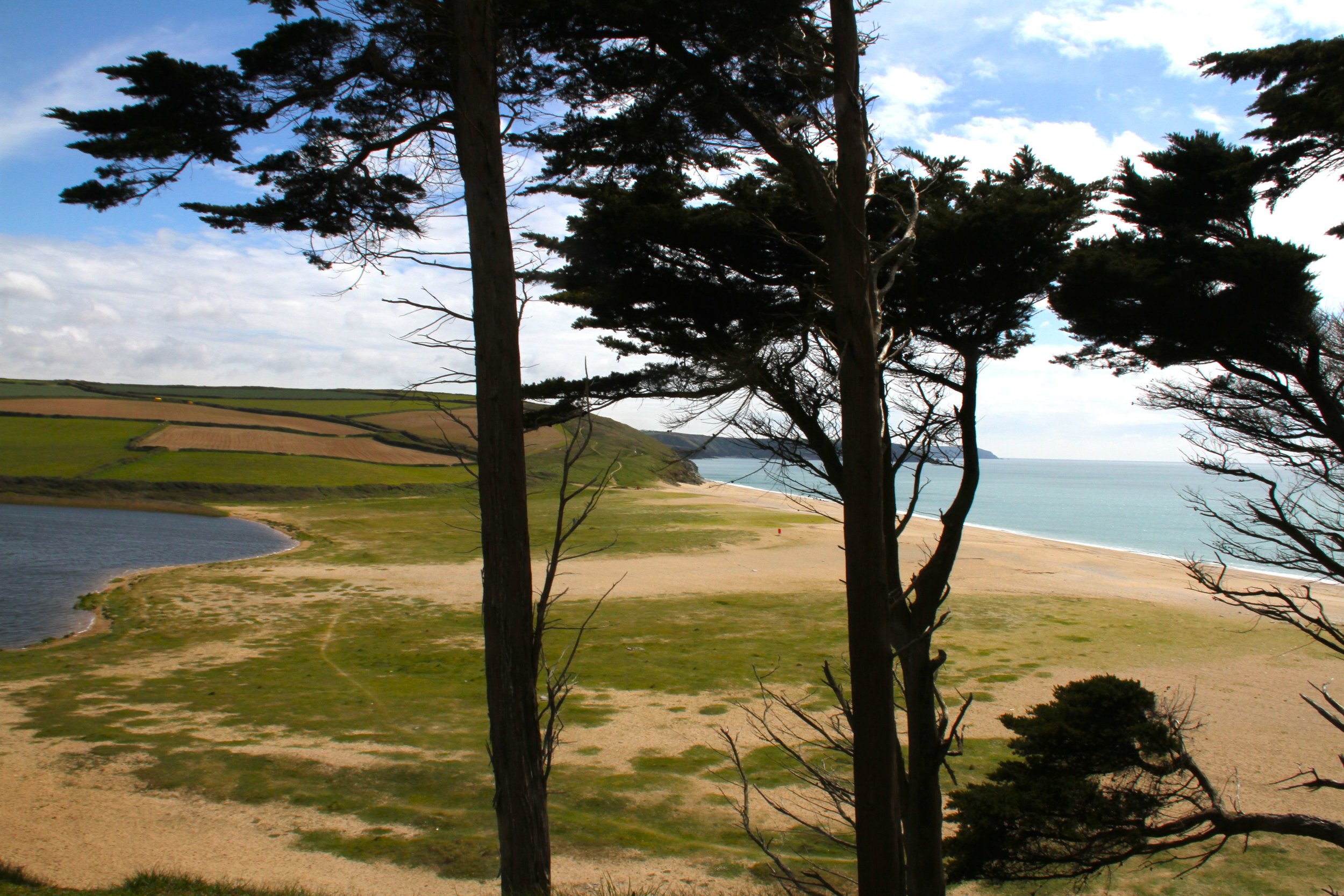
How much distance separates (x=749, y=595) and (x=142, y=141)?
740 inches

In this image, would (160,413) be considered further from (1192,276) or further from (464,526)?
(1192,276)

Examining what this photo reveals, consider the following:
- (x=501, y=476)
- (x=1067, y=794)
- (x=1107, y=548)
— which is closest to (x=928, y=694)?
(x=1067, y=794)

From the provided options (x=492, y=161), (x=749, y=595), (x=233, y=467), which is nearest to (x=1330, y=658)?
(x=749, y=595)

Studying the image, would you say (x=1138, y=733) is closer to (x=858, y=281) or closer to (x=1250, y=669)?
(x=858, y=281)

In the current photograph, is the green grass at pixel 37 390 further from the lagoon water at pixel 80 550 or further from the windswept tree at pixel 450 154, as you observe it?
the windswept tree at pixel 450 154

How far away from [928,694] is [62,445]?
60.2 metres

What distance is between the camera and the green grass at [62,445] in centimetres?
4559

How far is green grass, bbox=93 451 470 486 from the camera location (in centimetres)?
4688

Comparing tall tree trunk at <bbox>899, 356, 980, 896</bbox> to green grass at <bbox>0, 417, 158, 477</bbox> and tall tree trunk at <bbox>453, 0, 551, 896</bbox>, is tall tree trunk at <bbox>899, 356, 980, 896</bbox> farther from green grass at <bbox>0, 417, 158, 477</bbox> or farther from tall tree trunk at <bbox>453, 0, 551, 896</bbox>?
green grass at <bbox>0, 417, 158, 477</bbox>

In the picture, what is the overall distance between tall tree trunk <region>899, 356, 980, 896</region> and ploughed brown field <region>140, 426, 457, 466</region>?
55.5m

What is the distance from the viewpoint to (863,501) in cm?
376

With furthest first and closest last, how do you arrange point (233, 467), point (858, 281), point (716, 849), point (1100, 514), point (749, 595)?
point (1100, 514), point (233, 467), point (749, 595), point (716, 849), point (858, 281)

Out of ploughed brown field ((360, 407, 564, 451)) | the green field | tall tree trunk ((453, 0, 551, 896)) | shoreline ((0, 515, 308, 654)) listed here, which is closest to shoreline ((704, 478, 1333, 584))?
shoreline ((0, 515, 308, 654))

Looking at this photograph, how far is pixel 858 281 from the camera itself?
3775 mm
